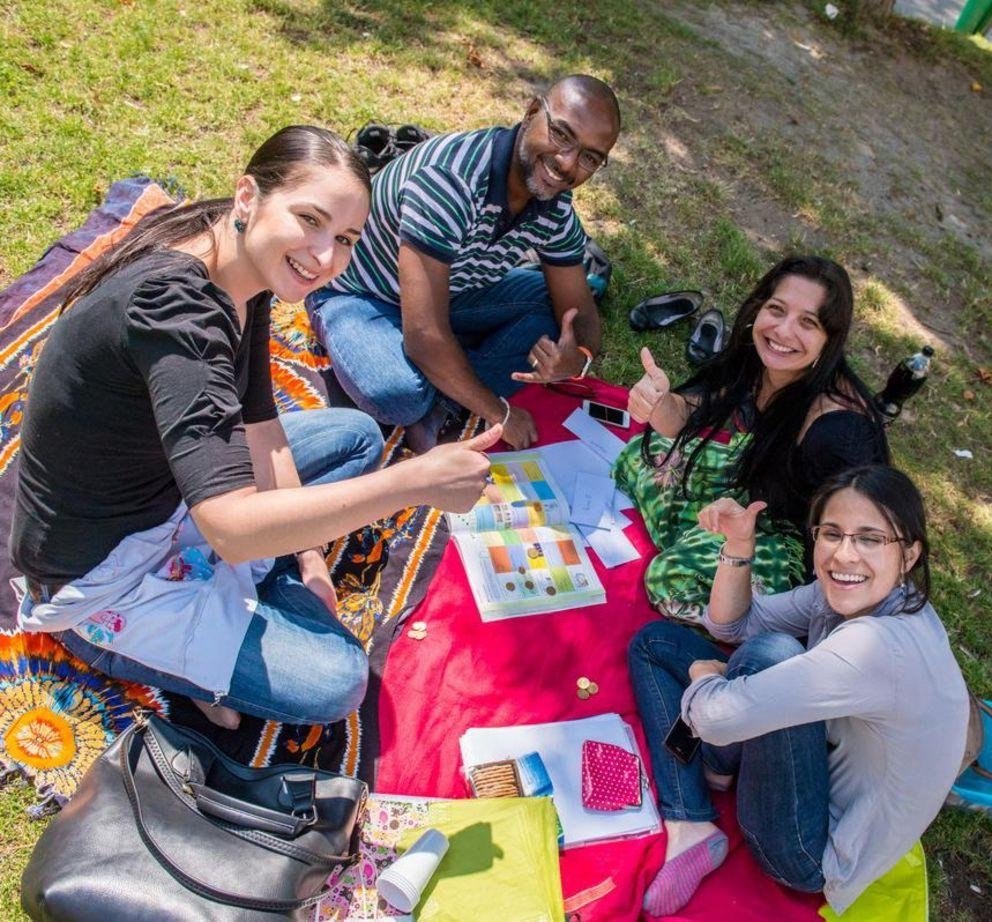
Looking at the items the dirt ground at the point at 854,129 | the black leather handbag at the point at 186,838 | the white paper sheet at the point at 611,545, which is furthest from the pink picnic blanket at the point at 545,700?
the dirt ground at the point at 854,129

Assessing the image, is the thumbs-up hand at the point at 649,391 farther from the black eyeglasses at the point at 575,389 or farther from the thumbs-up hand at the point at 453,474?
the thumbs-up hand at the point at 453,474

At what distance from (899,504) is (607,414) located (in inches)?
69.1

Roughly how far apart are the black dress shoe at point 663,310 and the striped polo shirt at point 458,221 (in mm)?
777

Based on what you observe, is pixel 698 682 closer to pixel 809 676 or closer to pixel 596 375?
pixel 809 676

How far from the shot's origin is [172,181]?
4191 mm

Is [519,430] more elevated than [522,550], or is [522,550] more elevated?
[519,430]

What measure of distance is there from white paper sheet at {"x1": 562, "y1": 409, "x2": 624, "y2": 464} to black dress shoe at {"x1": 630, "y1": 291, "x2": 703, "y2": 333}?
77 centimetres

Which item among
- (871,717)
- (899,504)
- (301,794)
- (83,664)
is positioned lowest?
(83,664)

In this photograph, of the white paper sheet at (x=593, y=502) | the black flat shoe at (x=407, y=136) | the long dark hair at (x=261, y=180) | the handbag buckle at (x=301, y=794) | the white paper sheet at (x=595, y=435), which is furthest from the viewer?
the black flat shoe at (x=407, y=136)

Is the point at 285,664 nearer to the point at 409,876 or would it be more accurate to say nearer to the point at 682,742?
the point at 409,876

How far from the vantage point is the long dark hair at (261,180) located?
204cm

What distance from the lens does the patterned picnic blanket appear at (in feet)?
8.22

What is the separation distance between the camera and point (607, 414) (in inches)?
155

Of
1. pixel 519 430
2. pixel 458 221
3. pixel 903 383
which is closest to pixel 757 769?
pixel 519 430
